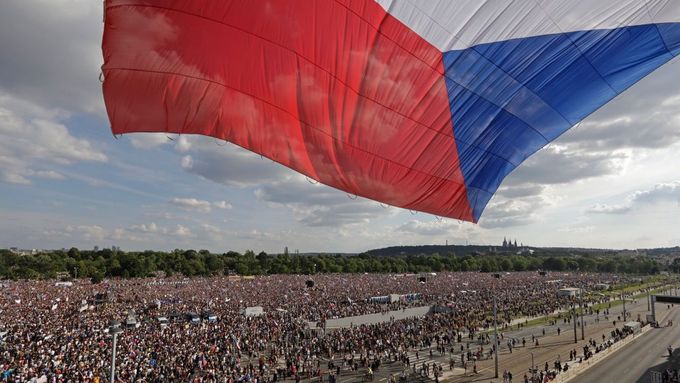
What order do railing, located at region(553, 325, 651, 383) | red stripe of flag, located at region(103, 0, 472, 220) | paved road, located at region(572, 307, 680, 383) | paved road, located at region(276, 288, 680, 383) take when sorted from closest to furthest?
red stripe of flag, located at region(103, 0, 472, 220)
railing, located at region(553, 325, 651, 383)
paved road, located at region(276, 288, 680, 383)
paved road, located at region(572, 307, 680, 383)


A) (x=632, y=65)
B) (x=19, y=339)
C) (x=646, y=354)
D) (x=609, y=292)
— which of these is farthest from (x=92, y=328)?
(x=609, y=292)

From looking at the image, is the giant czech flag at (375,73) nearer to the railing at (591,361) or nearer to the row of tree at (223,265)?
the railing at (591,361)

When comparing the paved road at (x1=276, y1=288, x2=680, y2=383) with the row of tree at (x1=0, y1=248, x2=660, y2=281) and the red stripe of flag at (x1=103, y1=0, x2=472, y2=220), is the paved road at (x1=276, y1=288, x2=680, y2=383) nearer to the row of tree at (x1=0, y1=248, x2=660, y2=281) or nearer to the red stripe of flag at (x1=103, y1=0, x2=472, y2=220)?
the red stripe of flag at (x1=103, y1=0, x2=472, y2=220)

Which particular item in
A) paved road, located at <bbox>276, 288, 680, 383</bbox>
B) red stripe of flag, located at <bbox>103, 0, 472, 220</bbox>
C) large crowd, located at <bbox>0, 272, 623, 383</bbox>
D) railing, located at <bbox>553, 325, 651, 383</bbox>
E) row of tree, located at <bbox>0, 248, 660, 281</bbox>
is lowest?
paved road, located at <bbox>276, 288, 680, 383</bbox>

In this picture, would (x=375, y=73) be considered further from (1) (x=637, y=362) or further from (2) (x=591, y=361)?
(1) (x=637, y=362)

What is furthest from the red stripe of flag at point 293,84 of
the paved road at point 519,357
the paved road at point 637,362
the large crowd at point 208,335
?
the paved road at point 637,362

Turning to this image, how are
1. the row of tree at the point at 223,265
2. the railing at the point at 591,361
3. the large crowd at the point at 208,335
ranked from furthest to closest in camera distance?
the row of tree at the point at 223,265 < the railing at the point at 591,361 < the large crowd at the point at 208,335

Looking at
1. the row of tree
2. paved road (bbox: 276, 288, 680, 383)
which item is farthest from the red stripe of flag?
the row of tree
